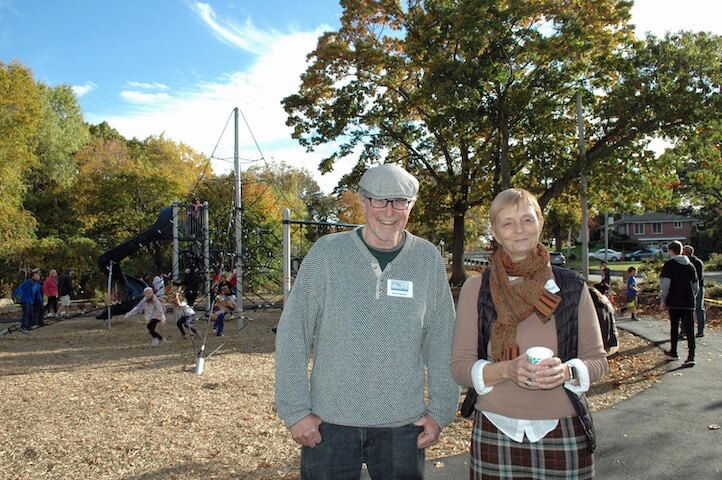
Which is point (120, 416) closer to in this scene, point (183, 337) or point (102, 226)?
point (183, 337)

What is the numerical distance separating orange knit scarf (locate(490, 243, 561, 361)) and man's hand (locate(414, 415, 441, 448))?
1.33ft

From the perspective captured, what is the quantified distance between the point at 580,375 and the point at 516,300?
1.13 ft

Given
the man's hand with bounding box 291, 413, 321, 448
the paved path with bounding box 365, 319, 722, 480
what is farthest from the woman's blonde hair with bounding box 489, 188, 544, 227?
the paved path with bounding box 365, 319, 722, 480

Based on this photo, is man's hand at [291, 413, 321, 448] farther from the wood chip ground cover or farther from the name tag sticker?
the wood chip ground cover

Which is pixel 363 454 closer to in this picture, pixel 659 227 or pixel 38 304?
pixel 38 304

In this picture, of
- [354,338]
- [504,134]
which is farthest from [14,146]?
[354,338]

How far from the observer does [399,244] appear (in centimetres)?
229

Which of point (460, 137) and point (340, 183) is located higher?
point (460, 137)

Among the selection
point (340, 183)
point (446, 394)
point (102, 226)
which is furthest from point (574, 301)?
point (102, 226)

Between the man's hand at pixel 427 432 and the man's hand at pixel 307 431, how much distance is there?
40 centimetres

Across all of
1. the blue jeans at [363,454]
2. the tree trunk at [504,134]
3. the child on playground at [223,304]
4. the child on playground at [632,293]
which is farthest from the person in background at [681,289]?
the child on playground at [223,304]

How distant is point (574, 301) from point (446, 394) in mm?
642

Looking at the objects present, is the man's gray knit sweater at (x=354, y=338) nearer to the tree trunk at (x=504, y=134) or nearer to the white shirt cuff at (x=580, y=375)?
→ the white shirt cuff at (x=580, y=375)

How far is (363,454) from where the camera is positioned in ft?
7.22
